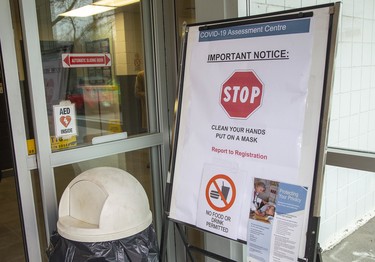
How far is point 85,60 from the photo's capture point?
2098mm

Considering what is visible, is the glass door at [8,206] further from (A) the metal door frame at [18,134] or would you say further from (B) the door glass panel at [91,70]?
(B) the door glass panel at [91,70]

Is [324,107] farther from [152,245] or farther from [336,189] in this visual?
[336,189]

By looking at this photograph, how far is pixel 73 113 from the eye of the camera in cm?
208

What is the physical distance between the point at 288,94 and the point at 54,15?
52.3 inches

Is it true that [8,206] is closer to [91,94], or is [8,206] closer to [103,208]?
[91,94]

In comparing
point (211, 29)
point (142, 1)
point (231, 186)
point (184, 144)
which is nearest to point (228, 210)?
point (231, 186)

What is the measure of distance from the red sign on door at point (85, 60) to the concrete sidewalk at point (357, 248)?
6.31 ft

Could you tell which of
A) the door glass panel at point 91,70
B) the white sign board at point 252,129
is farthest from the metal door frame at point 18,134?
the white sign board at point 252,129

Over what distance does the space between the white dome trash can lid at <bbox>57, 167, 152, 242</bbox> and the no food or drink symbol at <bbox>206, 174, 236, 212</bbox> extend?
30 centimetres

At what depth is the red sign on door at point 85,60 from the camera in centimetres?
203

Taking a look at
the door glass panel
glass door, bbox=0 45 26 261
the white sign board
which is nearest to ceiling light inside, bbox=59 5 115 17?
the door glass panel

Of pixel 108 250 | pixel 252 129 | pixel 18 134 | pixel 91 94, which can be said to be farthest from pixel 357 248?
pixel 18 134

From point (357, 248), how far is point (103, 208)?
1888mm

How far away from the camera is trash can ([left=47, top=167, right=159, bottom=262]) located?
149 cm
